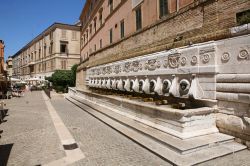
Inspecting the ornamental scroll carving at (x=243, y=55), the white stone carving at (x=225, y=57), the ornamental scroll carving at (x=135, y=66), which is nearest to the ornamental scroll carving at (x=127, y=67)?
the ornamental scroll carving at (x=135, y=66)

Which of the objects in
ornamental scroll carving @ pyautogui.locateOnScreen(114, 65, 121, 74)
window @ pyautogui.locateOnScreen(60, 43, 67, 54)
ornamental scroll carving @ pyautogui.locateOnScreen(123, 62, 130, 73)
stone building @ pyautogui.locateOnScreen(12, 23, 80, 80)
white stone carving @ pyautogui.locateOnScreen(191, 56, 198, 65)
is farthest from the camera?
window @ pyautogui.locateOnScreen(60, 43, 67, 54)

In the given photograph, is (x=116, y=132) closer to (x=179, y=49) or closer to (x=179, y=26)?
(x=179, y=49)

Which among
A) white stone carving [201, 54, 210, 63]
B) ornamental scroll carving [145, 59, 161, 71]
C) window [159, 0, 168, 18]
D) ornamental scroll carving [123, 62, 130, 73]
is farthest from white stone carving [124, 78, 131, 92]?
white stone carving [201, 54, 210, 63]

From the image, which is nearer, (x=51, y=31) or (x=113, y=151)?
(x=113, y=151)

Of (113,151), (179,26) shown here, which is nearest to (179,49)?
(179,26)

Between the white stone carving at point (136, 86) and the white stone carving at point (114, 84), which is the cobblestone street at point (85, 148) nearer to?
the white stone carving at point (136, 86)

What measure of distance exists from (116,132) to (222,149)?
342cm

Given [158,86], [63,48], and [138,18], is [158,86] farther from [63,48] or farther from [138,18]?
[63,48]

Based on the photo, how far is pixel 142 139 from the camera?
5.76m

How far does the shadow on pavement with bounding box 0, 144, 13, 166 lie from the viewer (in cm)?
482

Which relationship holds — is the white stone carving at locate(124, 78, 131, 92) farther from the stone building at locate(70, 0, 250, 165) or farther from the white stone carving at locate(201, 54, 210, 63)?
the white stone carving at locate(201, 54, 210, 63)

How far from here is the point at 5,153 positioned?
537 cm

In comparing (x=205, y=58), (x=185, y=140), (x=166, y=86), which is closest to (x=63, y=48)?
(x=166, y=86)

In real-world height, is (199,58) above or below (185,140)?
above
